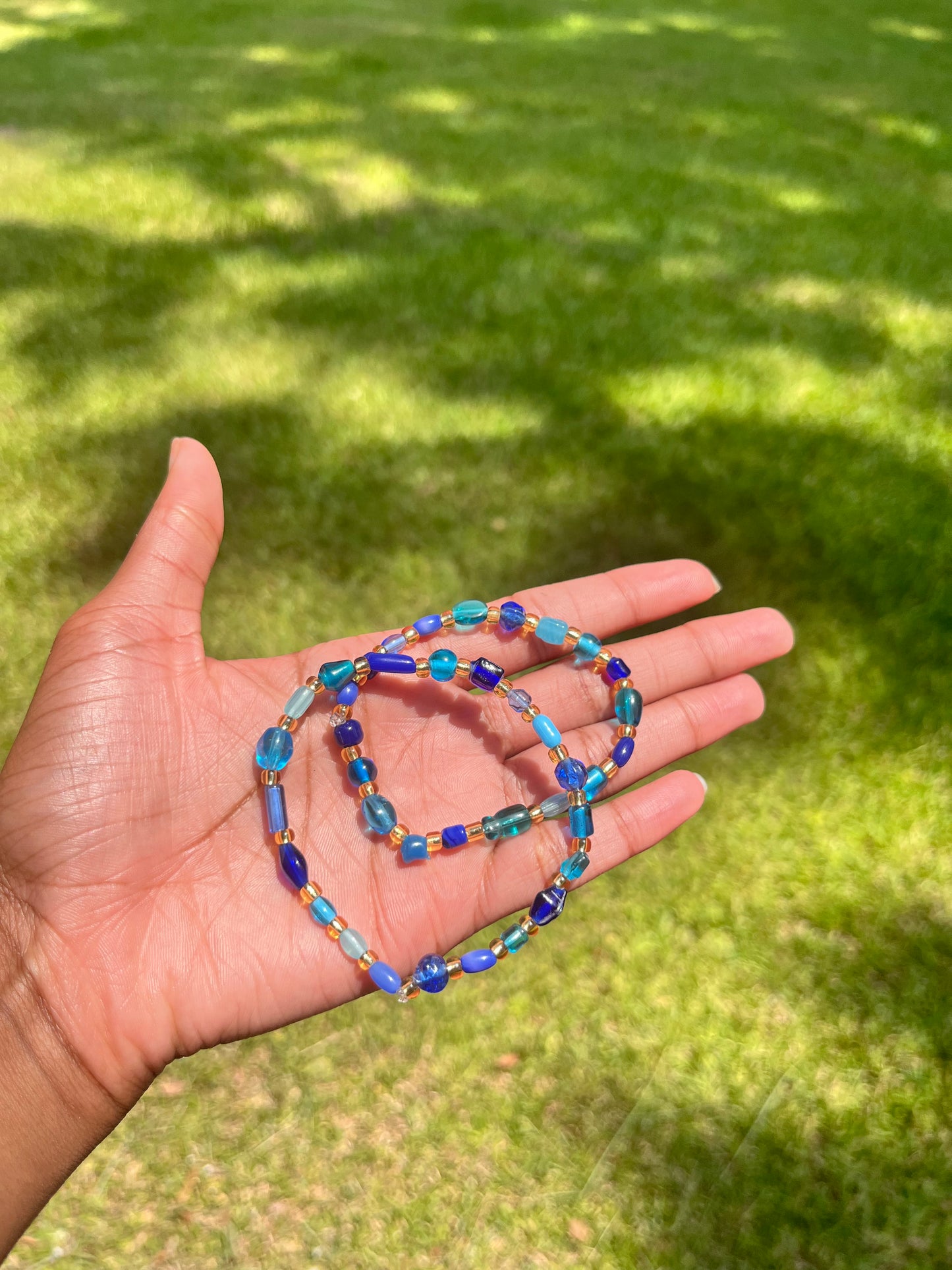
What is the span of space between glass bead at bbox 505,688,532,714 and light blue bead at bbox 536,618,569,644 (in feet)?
0.68

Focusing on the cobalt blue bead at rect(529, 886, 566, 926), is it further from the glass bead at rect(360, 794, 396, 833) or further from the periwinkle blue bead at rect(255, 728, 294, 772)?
the periwinkle blue bead at rect(255, 728, 294, 772)

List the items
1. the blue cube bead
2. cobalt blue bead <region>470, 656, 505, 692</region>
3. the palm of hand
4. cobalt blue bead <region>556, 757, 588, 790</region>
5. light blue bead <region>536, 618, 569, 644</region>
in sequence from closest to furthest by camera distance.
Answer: the palm of hand < the blue cube bead < cobalt blue bead <region>556, 757, 588, 790</region> < cobalt blue bead <region>470, 656, 505, 692</region> < light blue bead <region>536, 618, 569, 644</region>

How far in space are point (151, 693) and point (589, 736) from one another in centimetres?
137

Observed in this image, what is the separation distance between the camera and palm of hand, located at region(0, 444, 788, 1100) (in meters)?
2.20

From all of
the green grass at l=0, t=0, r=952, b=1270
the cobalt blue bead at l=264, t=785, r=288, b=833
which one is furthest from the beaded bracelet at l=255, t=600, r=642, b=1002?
the green grass at l=0, t=0, r=952, b=1270

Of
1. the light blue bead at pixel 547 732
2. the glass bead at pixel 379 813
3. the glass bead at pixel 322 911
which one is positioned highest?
the light blue bead at pixel 547 732

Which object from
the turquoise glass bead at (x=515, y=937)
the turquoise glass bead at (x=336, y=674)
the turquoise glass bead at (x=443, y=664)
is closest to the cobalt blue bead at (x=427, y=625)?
the turquoise glass bead at (x=443, y=664)

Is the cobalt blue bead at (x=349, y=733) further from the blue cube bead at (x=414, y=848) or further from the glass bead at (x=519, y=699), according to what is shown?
the glass bead at (x=519, y=699)

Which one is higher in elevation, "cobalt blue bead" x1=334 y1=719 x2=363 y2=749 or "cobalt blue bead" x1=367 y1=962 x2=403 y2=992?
"cobalt blue bead" x1=334 y1=719 x2=363 y2=749

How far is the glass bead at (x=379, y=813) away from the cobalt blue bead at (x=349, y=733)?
0.18 m

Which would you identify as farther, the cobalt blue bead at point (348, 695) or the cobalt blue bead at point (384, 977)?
the cobalt blue bead at point (348, 695)

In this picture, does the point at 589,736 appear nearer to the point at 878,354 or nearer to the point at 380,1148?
the point at 380,1148

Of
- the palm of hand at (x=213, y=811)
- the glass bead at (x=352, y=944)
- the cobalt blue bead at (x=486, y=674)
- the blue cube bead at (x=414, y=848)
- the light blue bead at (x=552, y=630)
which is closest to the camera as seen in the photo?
the palm of hand at (x=213, y=811)

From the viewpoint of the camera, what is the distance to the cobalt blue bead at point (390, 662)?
267 cm
